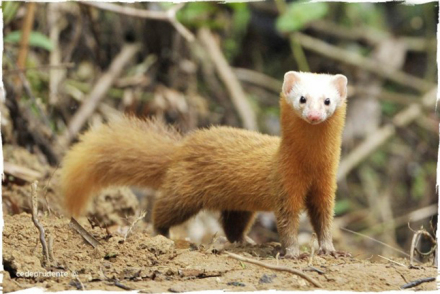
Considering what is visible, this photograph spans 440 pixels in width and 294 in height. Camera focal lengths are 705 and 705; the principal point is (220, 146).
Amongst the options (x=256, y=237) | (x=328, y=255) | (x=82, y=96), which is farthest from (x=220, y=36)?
(x=328, y=255)

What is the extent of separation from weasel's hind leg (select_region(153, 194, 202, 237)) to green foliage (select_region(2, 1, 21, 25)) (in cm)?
202

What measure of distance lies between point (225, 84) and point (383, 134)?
2.33 m

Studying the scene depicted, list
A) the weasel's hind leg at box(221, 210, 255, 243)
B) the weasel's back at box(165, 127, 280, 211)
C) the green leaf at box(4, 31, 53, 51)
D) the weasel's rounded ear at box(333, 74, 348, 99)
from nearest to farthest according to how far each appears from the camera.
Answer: the weasel's rounded ear at box(333, 74, 348, 99) → the weasel's back at box(165, 127, 280, 211) → the weasel's hind leg at box(221, 210, 255, 243) → the green leaf at box(4, 31, 53, 51)

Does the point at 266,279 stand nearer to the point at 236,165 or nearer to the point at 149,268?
the point at 149,268

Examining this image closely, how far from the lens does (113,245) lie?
12.0ft

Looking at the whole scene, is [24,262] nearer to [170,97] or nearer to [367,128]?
[170,97]

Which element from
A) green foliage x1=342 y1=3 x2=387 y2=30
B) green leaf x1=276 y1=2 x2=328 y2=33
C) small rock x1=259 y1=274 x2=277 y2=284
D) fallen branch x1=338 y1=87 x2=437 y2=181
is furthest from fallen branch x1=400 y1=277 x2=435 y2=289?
green foliage x1=342 y1=3 x2=387 y2=30

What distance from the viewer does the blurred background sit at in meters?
5.81

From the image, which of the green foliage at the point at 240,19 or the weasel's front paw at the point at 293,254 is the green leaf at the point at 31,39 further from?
the green foliage at the point at 240,19

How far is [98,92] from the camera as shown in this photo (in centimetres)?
727

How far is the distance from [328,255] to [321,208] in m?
0.32

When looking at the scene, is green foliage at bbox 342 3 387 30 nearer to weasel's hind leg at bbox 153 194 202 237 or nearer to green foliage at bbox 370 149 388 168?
green foliage at bbox 370 149 388 168

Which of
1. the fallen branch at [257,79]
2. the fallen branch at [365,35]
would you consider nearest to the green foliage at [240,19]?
the fallen branch at [257,79]

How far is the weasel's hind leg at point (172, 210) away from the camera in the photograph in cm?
471
